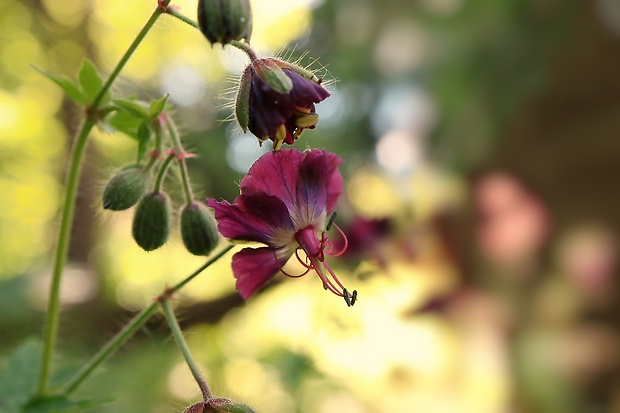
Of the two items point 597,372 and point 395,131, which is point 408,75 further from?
point 597,372

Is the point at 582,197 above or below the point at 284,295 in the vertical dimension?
above

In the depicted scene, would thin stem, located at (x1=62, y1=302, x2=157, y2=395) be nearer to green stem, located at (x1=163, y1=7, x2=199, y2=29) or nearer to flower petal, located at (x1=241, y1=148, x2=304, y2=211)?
flower petal, located at (x1=241, y1=148, x2=304, y2=211)

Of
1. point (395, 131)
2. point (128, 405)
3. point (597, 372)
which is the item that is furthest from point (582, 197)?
point (128, 405)

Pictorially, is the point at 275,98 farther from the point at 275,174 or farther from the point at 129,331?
the point at 129,331

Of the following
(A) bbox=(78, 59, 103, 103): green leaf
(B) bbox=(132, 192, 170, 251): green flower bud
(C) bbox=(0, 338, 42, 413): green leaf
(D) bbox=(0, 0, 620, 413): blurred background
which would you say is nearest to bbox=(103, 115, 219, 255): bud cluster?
(B) bbox=(132, 192, 170, 251): green flower bud

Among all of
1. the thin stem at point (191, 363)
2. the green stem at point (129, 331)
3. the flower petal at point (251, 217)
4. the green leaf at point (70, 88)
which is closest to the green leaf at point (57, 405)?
the green stem at point (129, 331)

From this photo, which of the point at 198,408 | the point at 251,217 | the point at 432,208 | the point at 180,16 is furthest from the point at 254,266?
the point at 432,208

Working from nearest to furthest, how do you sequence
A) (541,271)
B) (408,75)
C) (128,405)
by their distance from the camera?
(128,405) < (541,271) < (408,75)
